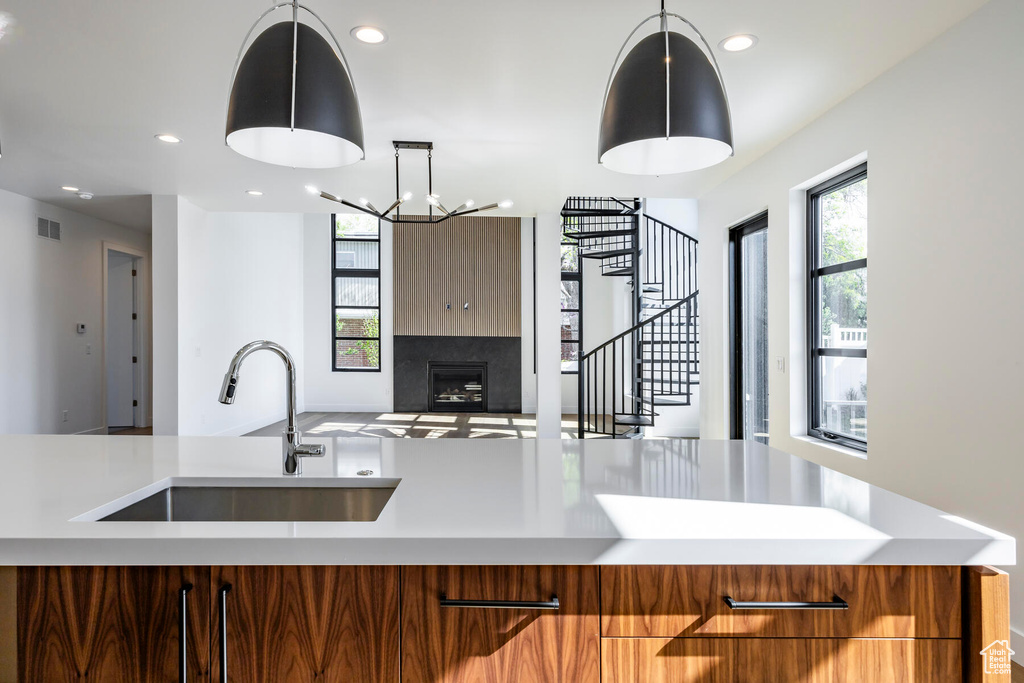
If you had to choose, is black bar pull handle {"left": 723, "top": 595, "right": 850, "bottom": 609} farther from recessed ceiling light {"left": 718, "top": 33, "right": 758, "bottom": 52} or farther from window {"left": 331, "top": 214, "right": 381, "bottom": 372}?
window {"left": 331, "top": 214, "right": 381, "bottom": 372}

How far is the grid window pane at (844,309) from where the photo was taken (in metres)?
3.35

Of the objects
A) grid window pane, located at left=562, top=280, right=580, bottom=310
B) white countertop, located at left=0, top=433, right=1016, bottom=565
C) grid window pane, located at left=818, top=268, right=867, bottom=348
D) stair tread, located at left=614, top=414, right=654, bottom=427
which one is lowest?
stair tread, located at left=614, top=414, right=654, bottom=427

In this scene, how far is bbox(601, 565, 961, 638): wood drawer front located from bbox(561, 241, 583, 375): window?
28.6 ft

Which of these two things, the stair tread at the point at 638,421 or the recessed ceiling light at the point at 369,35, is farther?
the stair tread at the point at 638,421

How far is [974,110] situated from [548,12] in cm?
183

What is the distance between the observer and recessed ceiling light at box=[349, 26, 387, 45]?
2.62m

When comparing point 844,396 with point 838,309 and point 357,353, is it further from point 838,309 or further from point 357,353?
point 357,353

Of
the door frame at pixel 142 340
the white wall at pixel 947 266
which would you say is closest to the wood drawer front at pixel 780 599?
the white wall at pixel 947 266

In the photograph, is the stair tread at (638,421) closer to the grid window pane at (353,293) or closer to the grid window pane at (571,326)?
the grid window pane at (571,326)

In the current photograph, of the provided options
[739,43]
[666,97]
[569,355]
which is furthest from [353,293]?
[666,97]

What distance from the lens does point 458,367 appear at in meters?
9.80

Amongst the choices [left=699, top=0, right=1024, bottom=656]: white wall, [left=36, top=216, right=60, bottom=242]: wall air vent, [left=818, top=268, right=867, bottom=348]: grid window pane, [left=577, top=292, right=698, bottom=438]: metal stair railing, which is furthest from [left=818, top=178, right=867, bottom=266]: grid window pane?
[left=36, top=216, right=60, bottom=242]: wall air vent

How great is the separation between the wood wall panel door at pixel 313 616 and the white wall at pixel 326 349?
8.83m

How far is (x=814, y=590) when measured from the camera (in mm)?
1021
